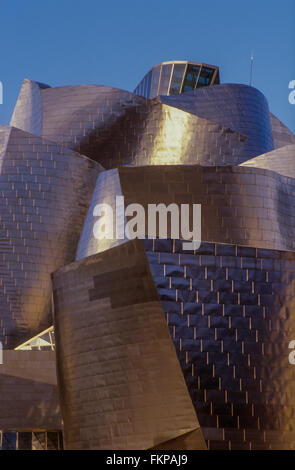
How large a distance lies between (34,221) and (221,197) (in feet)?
21.6

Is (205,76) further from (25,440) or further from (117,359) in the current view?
(117,359)

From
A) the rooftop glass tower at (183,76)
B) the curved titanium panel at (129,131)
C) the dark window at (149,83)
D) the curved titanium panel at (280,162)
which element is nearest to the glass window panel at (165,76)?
the rooftop glass tower at (183,76)

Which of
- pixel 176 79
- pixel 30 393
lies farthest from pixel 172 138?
pixel 176 79

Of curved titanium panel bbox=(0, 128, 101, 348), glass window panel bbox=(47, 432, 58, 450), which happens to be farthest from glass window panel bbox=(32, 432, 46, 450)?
curved titanium panel bbox=(0, 128, 101, 348)

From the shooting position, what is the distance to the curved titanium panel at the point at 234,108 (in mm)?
30172

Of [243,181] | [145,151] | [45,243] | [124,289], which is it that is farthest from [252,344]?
[145,151]

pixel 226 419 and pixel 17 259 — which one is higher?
pixel 17 259

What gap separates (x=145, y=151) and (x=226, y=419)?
12.0m

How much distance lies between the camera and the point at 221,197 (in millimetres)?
21844

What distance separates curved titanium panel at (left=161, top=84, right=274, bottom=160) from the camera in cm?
3017

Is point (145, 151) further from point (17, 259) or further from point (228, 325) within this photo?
point (228, 325)

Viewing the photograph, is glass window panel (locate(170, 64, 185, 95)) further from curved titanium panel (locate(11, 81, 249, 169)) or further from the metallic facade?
the metallic facade

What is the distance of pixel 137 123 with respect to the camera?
29.4 m

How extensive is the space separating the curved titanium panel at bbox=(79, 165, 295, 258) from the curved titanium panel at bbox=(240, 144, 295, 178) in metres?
2.73
